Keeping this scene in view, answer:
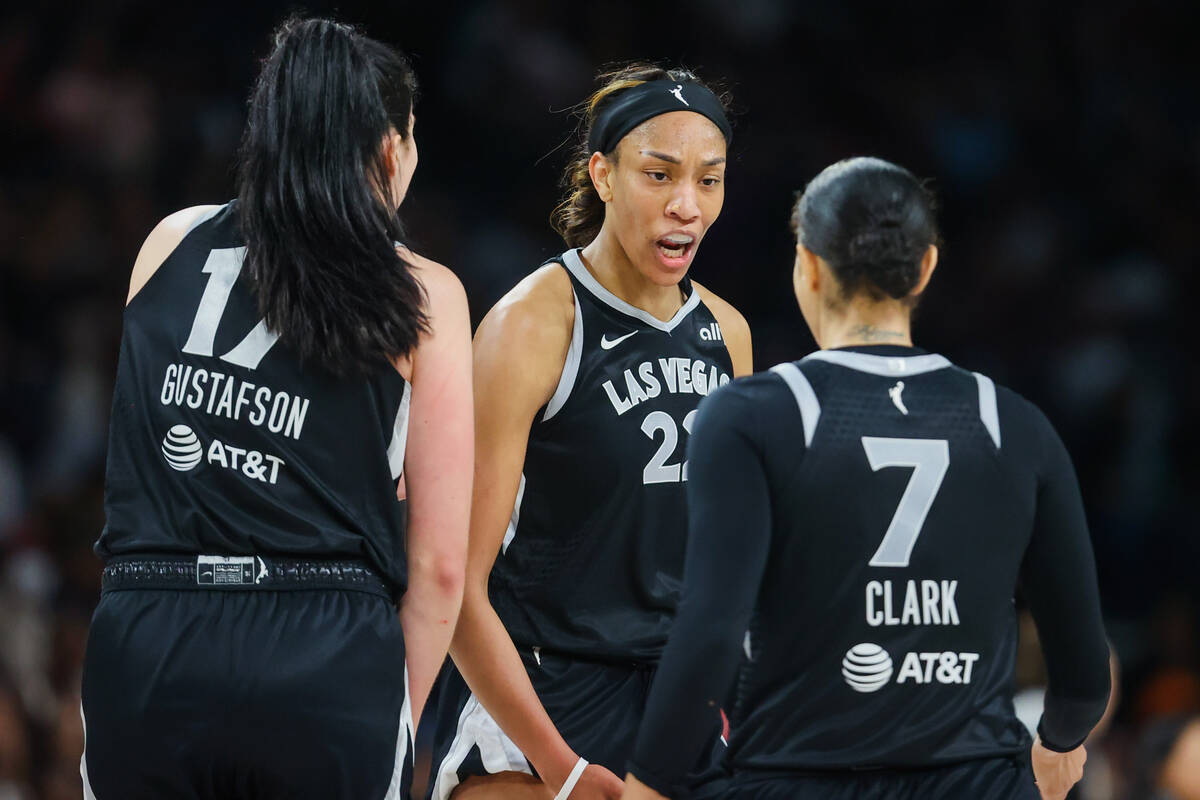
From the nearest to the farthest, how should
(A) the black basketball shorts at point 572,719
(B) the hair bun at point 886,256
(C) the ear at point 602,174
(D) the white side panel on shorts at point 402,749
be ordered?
(B) the hair bun at point 886,256 → (D) the white side panel on shorts at point 402,749 → (A) the black basketball shorts at point 572,719 → (C) the ear at point 602,174

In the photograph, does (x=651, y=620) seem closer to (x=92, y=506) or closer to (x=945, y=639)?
(x=945, y=639)

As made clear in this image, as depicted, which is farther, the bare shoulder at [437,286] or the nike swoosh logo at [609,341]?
the nike swoosh logo at [609,341]

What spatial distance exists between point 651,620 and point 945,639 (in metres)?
0.97

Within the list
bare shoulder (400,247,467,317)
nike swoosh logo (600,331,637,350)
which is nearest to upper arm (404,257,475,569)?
bare shoulder (400,247,467,317)

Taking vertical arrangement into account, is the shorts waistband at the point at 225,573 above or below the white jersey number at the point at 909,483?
below

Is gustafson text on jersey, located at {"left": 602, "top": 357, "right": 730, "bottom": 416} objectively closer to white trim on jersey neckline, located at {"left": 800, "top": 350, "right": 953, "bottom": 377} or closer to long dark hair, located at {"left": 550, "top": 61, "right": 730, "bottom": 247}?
long dark hair, located at {"left": 550, "top": 61, "right": 730, "bottom": 247}

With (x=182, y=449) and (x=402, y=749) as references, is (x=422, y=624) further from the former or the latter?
(x=182, y=449)

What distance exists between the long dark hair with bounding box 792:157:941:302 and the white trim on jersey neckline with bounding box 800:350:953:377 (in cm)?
11

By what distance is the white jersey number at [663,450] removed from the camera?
3283 mm

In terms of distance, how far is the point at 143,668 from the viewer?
245 cm

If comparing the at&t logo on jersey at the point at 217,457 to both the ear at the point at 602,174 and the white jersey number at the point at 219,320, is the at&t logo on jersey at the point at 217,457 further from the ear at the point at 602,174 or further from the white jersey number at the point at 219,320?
the ear at the point at 602,174

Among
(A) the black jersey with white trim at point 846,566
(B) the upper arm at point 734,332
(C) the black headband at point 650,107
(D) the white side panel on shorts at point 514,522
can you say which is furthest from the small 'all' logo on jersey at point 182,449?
(B) the upper arm at point 734,332

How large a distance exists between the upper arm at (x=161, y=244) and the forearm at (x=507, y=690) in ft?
3.00

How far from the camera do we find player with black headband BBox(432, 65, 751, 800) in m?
3.13
